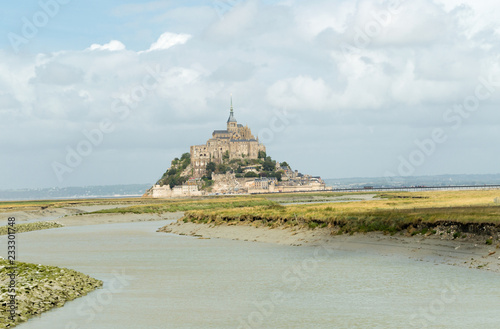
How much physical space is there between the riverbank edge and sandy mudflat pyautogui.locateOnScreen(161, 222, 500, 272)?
15211 millimetres

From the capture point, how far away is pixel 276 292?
75.1 feet

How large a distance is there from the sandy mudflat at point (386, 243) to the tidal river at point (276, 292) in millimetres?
984

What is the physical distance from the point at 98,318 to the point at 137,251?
20090mm

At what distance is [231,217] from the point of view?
51594 millimetres

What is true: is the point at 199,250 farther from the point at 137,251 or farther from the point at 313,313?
the point at 313,313

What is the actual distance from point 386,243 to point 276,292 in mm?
12114

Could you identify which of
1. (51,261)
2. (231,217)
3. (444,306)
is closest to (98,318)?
(444,306)

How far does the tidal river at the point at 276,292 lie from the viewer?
18266mm

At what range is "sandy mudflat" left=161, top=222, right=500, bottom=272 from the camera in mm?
26395

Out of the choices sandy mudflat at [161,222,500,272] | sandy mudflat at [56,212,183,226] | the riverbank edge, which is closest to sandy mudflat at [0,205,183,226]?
sandy mudflat at [56,212,183,226]

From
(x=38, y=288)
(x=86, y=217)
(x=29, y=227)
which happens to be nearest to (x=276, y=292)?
(x=38, y=288)

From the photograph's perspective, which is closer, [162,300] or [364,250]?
[162,300]

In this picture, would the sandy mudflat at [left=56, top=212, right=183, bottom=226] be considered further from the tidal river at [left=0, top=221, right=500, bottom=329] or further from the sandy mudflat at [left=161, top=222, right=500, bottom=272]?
the tidal river at [left=0, top=221, right=500, bottom=329]

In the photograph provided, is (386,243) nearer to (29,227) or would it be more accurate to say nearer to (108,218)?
(29,227)
